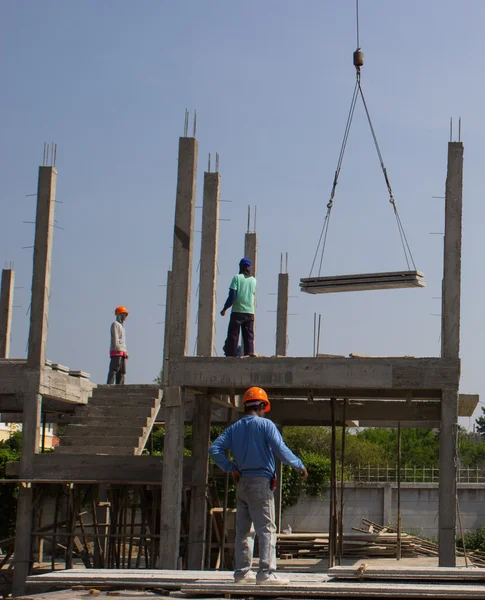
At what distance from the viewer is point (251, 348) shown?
54.1 feet

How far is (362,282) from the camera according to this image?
52.7ft

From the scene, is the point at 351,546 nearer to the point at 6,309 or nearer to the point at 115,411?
the point at 115,411

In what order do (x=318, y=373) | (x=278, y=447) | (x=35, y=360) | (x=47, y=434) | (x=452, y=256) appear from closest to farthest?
(x=278, y=447) → (x=452, y=256) → (x=318, y=373) → (x=35, y=360) → (x=47, y=434)

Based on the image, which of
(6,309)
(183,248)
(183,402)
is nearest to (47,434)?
(6,309)

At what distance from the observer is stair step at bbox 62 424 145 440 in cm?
1830

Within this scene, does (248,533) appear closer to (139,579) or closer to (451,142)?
(139,579)

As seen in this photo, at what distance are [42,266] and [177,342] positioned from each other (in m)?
3.60

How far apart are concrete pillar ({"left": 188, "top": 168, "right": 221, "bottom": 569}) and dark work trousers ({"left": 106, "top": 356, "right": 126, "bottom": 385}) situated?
302 centimetres

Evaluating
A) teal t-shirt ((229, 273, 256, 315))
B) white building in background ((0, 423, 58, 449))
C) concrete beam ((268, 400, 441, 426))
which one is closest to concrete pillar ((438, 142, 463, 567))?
teal t-shirt ((229, 273, 256, 315))

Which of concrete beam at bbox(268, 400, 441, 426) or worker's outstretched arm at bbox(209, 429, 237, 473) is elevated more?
concrete beam at bbox(268, 400, 441, 426)

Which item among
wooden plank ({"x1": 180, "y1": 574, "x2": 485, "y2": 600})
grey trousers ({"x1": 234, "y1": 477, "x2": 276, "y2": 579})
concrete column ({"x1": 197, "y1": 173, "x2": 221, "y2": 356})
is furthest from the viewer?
concrete column ({"x1": 197, "y1": 173, "x2": 221, "y2": 356})

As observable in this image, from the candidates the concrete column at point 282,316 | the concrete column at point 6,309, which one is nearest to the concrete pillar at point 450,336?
the concrete column at point 282,316

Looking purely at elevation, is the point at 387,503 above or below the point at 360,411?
below

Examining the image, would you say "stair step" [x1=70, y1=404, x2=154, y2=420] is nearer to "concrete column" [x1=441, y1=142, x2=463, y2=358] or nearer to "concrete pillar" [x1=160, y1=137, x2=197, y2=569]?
"concrete pillar" [x1=160, y1=137, x2=197, y2=569]
